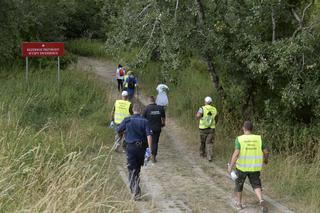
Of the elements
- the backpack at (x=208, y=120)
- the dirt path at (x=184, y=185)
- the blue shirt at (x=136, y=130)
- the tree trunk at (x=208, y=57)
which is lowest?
the dirt path at (x=184, y=185)

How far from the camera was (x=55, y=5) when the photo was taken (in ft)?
89.0

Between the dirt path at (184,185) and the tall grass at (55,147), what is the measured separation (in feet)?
2.41

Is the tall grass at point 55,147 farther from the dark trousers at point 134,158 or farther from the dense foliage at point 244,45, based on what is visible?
the dense foliage at point 244,45

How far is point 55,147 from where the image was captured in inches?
356

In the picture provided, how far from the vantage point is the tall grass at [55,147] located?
5711 mm

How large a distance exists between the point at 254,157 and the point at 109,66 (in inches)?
1025

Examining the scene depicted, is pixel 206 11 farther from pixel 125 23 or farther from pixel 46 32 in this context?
pixel 46 32

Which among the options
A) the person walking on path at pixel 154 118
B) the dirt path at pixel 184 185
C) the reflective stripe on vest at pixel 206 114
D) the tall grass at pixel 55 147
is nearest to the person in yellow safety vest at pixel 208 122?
the reflective stripe on vest at pixel 206 114

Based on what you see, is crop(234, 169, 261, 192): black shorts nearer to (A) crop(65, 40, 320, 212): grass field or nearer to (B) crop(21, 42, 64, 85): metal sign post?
(A) crop(65, 40, 320, 212): grass field

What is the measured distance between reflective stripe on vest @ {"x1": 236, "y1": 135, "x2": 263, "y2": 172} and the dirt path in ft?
3.06

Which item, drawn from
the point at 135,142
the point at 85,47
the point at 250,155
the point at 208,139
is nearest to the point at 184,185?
the point at 135,142

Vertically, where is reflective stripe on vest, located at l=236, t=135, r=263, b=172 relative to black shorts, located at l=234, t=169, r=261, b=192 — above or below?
above

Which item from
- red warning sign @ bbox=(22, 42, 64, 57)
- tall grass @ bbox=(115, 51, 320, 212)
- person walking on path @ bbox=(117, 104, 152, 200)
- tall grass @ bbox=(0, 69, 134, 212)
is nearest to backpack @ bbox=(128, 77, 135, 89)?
tall grass @ bbox=(0, 69, 134, 212)

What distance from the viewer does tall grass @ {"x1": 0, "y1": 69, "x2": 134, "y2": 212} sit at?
5.71 meters
